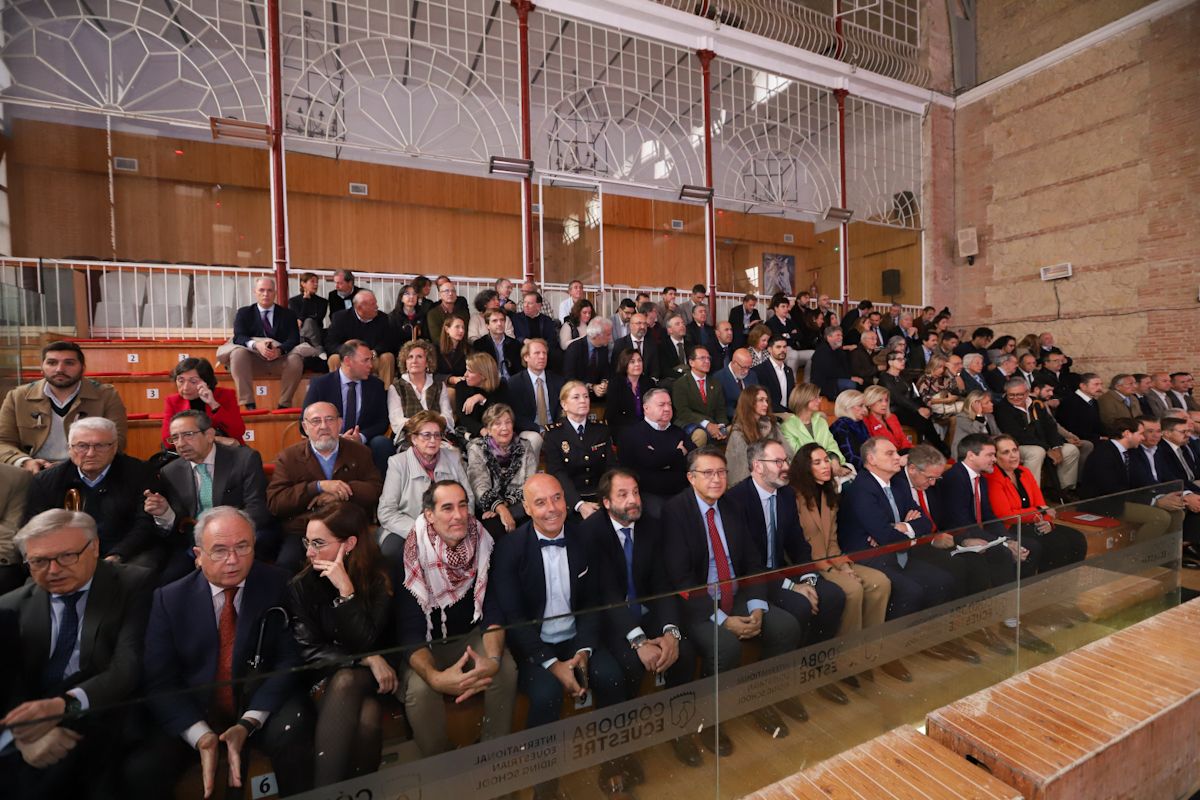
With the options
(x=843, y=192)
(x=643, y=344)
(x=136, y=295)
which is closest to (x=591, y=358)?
(x=643, y=344)

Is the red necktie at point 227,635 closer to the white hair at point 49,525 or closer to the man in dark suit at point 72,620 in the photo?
the man in dark suit at point 72,620

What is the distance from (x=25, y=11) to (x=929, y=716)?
9.62 meters

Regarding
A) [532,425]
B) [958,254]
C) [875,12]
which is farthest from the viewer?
[958,254]

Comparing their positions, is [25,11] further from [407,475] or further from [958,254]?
[958,254]

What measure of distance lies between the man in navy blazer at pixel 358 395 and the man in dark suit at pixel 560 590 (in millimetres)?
1581

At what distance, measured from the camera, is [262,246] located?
8547mm

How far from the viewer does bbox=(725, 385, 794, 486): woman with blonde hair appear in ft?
13.0

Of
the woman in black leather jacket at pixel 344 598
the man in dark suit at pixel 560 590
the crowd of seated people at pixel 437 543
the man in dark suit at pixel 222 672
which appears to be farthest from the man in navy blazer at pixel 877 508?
the man in dark suit at pixel 222 672

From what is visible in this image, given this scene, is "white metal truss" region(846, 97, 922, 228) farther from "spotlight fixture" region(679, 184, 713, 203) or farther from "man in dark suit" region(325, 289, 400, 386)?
"man in dark suit" region(325, 289, 400, 386)

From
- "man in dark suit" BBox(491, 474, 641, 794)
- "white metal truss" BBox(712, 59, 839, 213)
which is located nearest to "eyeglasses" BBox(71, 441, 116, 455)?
"man in dark suit" BBox(491, 474, 641, 794)

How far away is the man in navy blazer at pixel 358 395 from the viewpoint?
11.8 feet

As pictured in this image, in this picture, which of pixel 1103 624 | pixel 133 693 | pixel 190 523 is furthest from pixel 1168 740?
pixel 190 523

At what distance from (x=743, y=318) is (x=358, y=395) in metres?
5.18

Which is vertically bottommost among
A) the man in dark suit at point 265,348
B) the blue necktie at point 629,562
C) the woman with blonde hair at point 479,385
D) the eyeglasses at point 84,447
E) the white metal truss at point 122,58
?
the blue necktie at point 629,562
